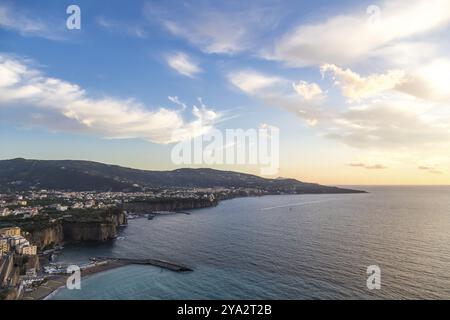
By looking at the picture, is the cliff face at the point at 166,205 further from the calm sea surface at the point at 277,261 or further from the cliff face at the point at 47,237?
the cliff face at the point at 47,237

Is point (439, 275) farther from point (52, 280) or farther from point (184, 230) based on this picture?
point (184, 230)

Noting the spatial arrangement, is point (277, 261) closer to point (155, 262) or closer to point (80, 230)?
point (155, 262)

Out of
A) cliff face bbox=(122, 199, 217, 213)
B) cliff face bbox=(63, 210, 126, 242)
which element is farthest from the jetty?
cliff face bbox=(122, 199, 217, 213)

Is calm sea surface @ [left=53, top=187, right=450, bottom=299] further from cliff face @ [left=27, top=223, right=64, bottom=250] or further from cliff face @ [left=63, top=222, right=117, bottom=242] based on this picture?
cliff face @ [left=63, top=222, right=117, bottom=242]

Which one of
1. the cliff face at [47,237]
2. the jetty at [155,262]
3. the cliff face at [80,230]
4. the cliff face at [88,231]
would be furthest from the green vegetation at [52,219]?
the jetty at [155,262]

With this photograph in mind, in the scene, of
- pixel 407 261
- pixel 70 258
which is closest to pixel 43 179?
pixel 70 258

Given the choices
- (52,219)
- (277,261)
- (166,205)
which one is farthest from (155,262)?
(166,205)
